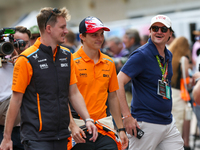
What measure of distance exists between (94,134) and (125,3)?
21.2 meters

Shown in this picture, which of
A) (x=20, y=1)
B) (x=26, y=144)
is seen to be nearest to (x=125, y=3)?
(x=20, y=1)

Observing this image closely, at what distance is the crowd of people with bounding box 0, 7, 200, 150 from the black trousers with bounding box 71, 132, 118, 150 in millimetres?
10

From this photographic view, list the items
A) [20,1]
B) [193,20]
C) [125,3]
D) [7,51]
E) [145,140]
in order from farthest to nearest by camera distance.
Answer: [20,1], [125,3], [193,20], [145,140], [7,51]

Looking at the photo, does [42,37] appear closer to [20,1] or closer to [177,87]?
[177,87]

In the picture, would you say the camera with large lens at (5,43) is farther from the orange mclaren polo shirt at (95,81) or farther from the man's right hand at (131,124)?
the man's right hand at (131,124)

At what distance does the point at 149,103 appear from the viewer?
4.07 m

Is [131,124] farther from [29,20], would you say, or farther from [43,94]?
[29,20]

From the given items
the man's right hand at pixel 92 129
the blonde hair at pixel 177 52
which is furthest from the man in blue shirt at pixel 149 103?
the blonde hair at pixel 177 52

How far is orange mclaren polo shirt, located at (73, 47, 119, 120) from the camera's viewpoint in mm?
3828

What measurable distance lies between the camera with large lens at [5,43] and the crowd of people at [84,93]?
221 mm

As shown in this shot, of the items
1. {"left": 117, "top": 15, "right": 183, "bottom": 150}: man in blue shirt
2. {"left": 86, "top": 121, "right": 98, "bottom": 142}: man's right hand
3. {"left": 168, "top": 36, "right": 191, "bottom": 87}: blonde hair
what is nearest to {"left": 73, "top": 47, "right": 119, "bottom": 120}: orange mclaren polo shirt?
{"left": 117, "top": 15, "right": 183, "bottom": 150}: man in blue shirt

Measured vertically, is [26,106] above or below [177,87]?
above


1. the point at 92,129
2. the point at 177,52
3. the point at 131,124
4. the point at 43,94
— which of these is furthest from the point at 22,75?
the point at 177,52

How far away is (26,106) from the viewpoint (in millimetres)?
3148
